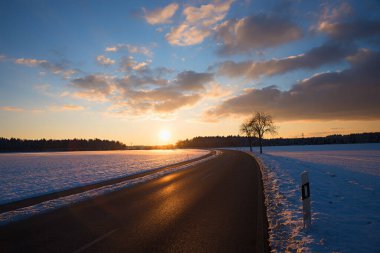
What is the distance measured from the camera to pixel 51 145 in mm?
161375

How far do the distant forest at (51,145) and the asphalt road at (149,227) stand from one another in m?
165

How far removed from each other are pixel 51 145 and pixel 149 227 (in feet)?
579

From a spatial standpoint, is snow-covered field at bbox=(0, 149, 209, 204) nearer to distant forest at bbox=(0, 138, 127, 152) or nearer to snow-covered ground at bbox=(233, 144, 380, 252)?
snow-covered ground at bbox=(233, 144, 380, 252)

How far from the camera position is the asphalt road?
5.61 metres

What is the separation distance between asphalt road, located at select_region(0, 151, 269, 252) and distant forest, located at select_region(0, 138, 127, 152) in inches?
6484

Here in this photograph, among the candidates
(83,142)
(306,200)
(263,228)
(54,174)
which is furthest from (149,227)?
(83,142)

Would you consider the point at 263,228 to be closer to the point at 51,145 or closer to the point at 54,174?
the point at 54,174

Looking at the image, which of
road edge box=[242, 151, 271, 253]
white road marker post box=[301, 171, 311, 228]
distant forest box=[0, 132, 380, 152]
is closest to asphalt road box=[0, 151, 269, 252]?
road edge box=[242, 151, 271, 253]

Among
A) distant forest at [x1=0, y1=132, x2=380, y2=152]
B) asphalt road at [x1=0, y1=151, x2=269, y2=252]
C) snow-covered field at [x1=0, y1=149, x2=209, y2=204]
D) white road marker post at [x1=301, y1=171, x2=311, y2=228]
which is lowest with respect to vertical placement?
snow-covered field at [x1=0, y1=149, x2=209, y2=204]

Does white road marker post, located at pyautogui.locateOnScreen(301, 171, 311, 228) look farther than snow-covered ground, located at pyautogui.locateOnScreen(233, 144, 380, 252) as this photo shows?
Yes

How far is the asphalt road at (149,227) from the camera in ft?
18.4

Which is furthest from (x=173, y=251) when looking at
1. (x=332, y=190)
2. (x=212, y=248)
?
(x=332, y=190)

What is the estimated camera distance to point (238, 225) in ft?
22.9

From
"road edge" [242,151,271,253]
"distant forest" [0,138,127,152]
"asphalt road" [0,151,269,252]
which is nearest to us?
"road edge" [242,151,271,253]
